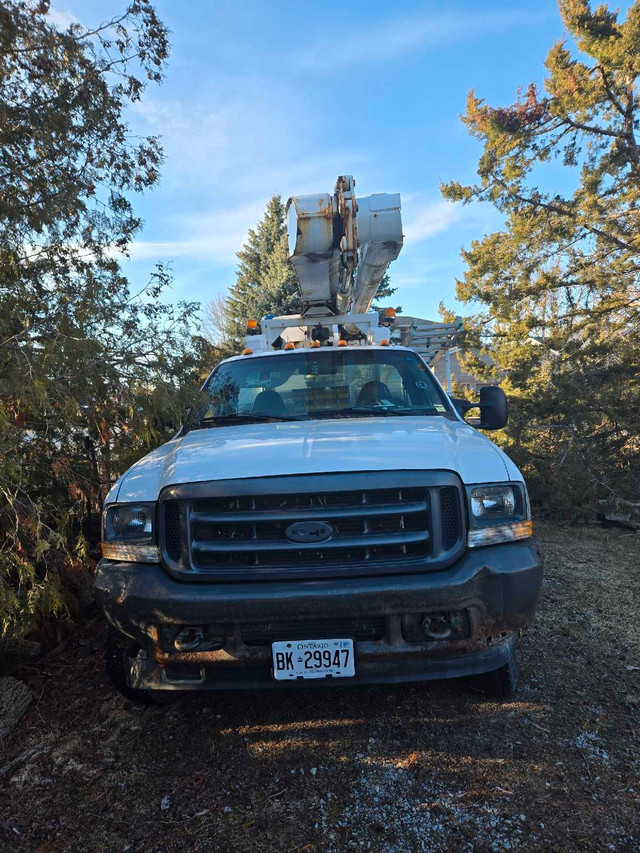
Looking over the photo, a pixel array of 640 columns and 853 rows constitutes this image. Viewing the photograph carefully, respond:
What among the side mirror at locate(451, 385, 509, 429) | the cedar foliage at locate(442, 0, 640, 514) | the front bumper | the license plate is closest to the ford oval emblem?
the front bumper

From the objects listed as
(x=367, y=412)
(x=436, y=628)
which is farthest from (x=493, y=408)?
(x=436, y=628)

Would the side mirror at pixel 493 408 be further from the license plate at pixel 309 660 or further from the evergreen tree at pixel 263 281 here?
the evergreen tree at pixel 263 281

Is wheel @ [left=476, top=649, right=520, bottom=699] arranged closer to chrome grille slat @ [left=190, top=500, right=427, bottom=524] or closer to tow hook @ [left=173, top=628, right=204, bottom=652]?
chrome grille slat @ [left=190, top=500, right=427, bottom=524]

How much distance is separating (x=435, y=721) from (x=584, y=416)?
6448mm

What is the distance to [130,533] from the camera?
275cm

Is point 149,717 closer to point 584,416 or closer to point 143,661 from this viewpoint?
point 143,661

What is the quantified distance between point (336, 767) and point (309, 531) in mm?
1111

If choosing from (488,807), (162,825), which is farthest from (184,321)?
(488,807)

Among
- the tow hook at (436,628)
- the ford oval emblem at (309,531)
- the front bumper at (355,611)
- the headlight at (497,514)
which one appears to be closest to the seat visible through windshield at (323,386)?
the headlight at (497,514)

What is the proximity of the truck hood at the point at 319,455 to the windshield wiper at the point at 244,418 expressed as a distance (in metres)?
0.34

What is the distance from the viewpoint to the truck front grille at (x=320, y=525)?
2.54 metres

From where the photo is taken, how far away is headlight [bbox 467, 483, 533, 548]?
2588mm

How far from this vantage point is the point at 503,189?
413 inches

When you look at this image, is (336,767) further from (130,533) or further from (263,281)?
(263,281)
